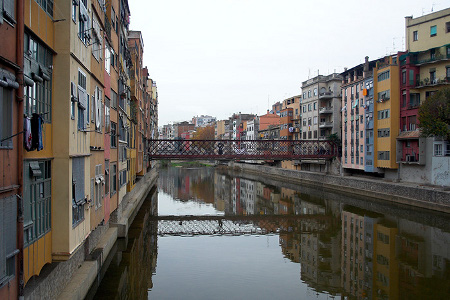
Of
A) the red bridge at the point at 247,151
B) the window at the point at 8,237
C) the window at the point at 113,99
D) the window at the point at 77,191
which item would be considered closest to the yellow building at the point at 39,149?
the window at the point at 8,237

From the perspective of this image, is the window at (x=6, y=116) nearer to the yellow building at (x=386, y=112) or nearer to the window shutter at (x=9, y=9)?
the window shutter at (x=9, y=9)

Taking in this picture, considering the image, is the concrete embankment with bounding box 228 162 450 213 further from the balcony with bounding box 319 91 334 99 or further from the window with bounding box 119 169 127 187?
the window with bounding box 119 169 127 187

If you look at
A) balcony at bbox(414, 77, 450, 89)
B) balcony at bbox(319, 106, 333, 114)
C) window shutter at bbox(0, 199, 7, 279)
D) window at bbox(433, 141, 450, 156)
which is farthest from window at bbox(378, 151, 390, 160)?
window shutter at bbox(0, 199, 7, 279)

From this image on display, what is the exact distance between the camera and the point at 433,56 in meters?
31.2

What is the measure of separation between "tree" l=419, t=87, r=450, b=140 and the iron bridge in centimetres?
914

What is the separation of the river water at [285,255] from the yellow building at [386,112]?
16.9ft

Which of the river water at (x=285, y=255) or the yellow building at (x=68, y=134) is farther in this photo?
the river water at (x=285, y=255)

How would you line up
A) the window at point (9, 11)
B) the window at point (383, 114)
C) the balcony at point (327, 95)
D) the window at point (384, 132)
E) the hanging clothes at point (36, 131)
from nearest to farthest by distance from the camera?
1. the window at point (9, 11)
2. the hanging clothes at point (36, 131)
3. the window at point (384, 132)
4. the window at point (383, 114)
5. the balcony at point (327, 95)

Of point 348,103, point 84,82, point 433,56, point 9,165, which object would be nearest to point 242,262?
point 84,82

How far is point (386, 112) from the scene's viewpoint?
34625 millimetres

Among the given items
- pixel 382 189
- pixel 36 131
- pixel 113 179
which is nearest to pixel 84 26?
pixel 36 131

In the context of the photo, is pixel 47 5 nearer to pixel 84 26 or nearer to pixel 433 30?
pixel 84 26

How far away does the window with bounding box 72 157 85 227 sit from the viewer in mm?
9633

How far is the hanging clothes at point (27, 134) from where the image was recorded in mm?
6812
